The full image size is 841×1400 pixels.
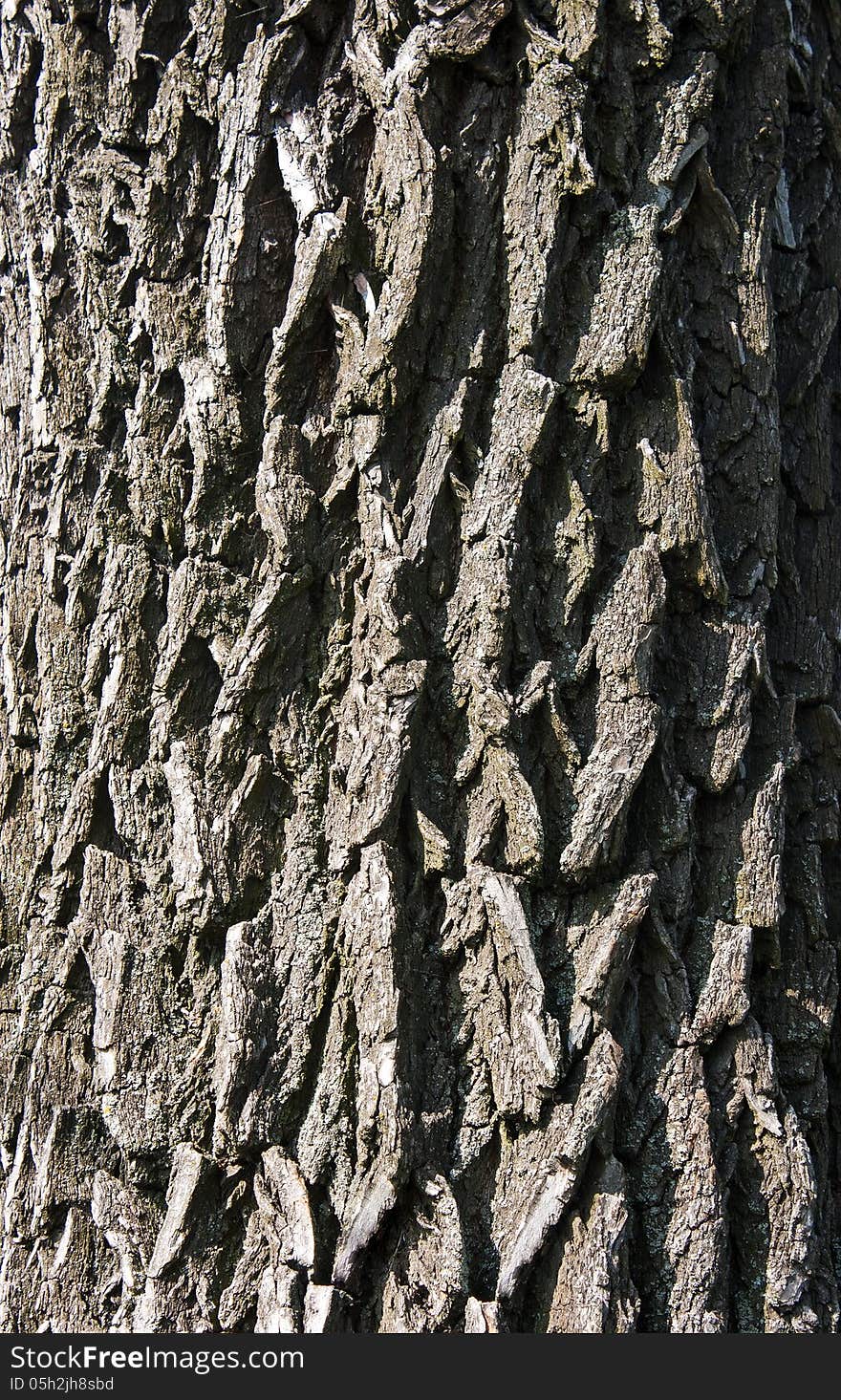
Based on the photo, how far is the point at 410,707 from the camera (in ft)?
5.31

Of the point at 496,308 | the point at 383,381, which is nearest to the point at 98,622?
the point at 383,381

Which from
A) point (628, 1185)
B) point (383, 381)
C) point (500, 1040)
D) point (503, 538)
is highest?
point (383, 381)

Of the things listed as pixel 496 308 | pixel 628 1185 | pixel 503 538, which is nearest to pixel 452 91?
pixel 496 308

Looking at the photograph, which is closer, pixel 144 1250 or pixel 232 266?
pixel 144 1250

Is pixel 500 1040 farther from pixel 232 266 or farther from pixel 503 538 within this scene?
pixel 232 266

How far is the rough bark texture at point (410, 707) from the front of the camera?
1.56m

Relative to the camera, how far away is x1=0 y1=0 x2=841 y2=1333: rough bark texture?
1.56 m

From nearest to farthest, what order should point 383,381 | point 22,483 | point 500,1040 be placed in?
1. point 500,1040
2. point 383,381
3. point 22,483

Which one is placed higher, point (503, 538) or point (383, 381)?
point (383, 381)

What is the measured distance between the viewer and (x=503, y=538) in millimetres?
1660

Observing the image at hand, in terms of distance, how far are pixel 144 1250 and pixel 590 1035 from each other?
0.70 metres

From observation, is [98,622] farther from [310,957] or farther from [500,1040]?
[500,1040]

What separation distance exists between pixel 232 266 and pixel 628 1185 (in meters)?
1.46

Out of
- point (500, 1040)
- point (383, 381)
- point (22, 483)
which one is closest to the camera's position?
point (500, 1040)
